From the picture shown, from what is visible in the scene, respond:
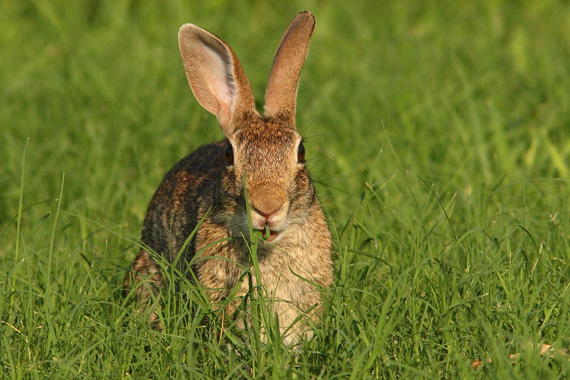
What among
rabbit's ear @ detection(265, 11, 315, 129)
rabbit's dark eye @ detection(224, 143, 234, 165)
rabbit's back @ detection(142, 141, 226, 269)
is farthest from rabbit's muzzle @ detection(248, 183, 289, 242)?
rabbit's ear @ detection(265, 11, 315, 129)

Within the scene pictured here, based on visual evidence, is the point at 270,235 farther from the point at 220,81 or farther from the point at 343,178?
the point at 343,178

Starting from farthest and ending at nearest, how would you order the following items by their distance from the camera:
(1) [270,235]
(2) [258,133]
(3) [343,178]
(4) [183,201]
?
(3) [343,178] < (4) [183,201] < (2) [258,133] < (1) [270,235]

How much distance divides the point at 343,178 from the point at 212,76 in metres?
1.43

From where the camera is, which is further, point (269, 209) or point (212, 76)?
point (212, 76)

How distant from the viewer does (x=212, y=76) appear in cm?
465

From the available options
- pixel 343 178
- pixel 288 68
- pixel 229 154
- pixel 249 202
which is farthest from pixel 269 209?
pixel 343 178

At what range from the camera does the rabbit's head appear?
3.85 metres

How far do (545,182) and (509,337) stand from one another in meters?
2.35

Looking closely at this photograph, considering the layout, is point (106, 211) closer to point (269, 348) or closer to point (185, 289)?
point (185, 289)

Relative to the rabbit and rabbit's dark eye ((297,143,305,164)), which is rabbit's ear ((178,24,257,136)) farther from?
rabbit's dark eye ((297,143,305,164))

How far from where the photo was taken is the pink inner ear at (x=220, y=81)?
4.62m

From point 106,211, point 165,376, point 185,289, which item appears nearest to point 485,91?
point 106,211

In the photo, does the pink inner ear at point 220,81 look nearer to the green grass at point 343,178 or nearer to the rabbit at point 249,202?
the rabbit at point 249,202

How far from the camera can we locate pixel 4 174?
19.4 feet
